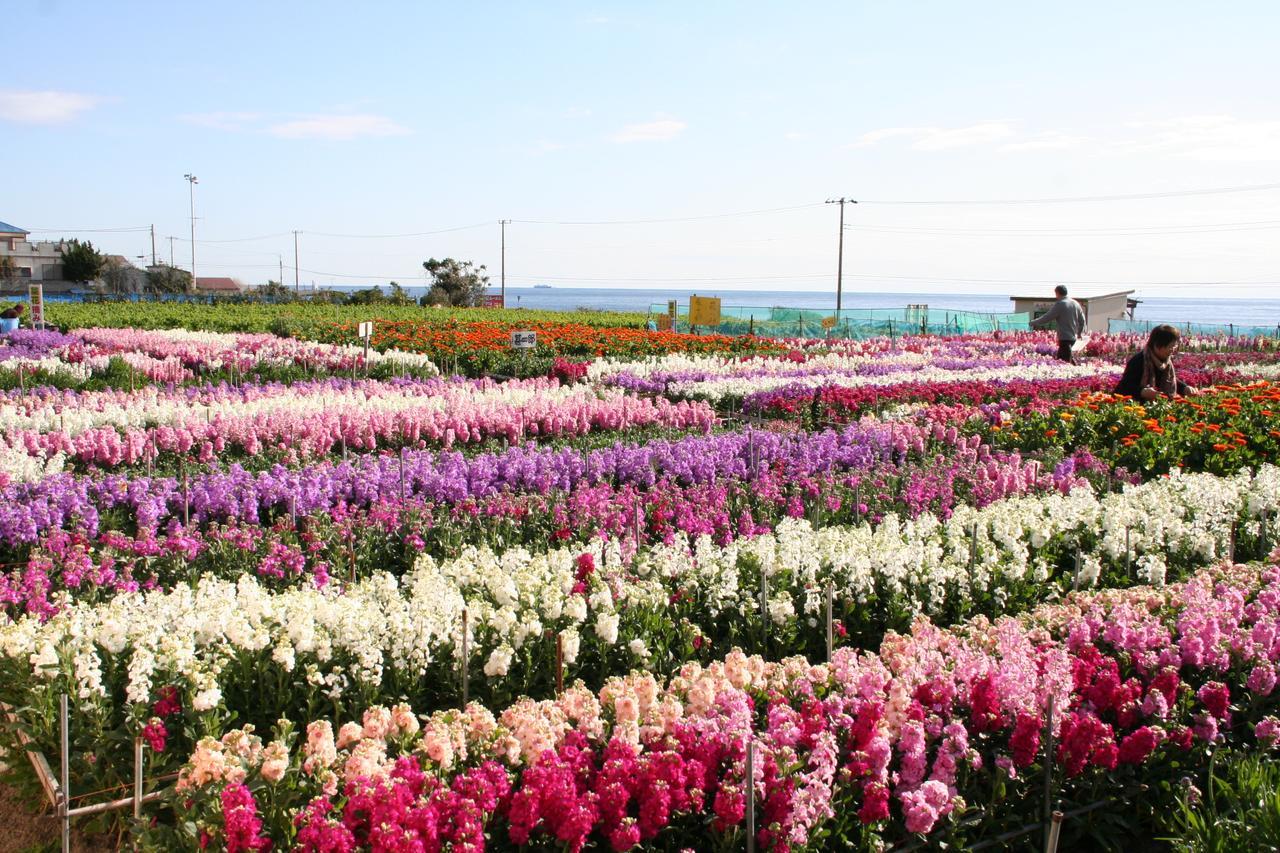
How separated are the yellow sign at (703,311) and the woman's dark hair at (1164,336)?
20202 mm

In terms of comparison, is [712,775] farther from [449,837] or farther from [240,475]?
[240,475]

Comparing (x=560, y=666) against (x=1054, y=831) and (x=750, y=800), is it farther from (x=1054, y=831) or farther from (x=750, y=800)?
(x=1054, y=831)

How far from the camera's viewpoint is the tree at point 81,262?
7369 centimetres

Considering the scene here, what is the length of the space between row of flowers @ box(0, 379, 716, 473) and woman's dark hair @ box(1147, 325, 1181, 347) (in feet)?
16.4

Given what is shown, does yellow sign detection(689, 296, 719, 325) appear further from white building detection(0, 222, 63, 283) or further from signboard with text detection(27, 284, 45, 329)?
white building detection(0, 222, 63, 283)

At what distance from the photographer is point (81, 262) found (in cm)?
7394

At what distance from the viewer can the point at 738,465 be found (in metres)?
9.30

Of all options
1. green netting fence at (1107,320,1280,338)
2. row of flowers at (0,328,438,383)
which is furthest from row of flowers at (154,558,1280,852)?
green netting fence at (1107,320,1280,338)

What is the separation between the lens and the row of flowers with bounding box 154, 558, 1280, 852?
3.02 metres

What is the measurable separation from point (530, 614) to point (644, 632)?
59 centimetres

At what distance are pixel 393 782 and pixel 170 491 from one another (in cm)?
548

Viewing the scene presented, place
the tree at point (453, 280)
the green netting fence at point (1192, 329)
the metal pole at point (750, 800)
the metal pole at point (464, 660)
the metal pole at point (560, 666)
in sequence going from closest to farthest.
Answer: the metal pole at point (750, 800) < the metal pole at point (464, 660) < the metal pole at point (560, 666) < the green netting fence at point (1192, 329) < the tree at point (453, 280)

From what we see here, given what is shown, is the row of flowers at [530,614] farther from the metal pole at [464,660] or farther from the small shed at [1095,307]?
the small shed at [1095,307]

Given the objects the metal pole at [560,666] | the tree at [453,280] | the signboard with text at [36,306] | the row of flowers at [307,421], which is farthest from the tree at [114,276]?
the metal pole at [560,666]
